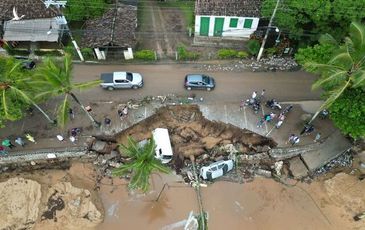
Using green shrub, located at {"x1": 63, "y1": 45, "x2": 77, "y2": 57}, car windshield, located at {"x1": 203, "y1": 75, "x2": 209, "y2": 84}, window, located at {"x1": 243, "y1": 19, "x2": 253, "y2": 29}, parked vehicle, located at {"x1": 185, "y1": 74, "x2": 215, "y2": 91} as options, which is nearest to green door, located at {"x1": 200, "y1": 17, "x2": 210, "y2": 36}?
window, located at {"x1": 243, "y1": 19, "x2": 253, "y2": 29}

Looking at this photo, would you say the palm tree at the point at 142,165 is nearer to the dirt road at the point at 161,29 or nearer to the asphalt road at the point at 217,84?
the asphalt road at the point at 217,84

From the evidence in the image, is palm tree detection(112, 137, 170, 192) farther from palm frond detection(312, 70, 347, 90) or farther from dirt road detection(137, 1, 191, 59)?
palm frond detection(312, 70, 347, 90)

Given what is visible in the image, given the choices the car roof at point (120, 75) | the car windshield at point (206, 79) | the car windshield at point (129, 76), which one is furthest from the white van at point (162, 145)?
the car windshield at point (206, 79)

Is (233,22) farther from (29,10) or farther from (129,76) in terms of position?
(29,10)

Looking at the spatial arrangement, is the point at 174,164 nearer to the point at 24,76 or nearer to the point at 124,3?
the point at 24,76

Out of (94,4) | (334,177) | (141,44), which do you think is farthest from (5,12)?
(334,177)

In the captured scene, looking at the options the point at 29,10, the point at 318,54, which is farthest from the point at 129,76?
the point at 318,54
